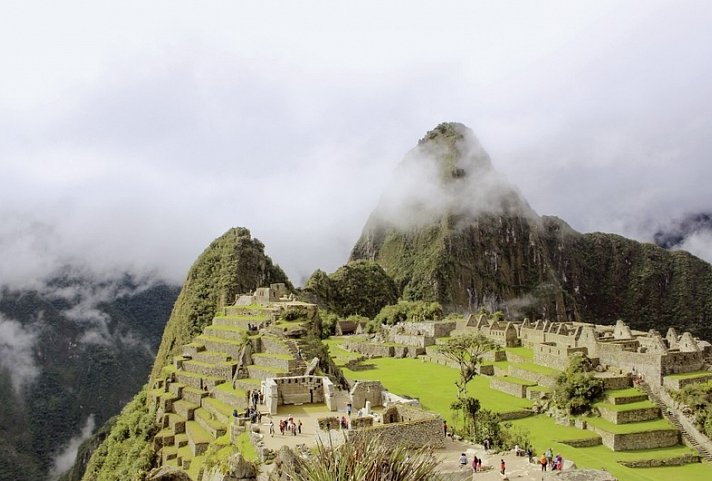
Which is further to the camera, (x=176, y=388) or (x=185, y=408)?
(x=176, y=388)

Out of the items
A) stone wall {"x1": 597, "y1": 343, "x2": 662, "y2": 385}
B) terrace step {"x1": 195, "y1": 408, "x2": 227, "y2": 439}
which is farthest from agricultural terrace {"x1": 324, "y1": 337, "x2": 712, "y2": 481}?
terrace step {"x1": 195, "y1": 408, "x2": 227, "y2": 439}

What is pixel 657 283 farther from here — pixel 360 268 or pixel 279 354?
pixel 279 354

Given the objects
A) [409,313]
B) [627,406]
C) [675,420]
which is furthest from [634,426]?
[409,313]

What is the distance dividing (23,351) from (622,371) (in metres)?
66.1

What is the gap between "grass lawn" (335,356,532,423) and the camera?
3052 cm

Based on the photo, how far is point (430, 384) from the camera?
120 ft

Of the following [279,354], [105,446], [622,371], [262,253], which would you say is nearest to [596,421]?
[622,371]

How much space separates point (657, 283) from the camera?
165m

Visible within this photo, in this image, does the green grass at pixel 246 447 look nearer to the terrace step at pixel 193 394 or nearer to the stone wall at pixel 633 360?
the terrace step at pixel 193 394

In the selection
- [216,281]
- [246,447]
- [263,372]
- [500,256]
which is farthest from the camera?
[500,256]

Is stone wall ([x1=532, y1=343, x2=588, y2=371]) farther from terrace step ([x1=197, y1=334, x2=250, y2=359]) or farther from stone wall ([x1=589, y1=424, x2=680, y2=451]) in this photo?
terrace step ([x1=197, y1=334, x2=250, y2=359])

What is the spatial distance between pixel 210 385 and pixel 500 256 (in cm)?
14313

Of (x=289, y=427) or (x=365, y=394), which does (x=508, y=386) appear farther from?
(x=289, y=427)

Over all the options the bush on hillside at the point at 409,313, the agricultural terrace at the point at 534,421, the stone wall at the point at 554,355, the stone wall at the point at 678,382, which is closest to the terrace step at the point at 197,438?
the agricultural terrace at the point at 534,421
